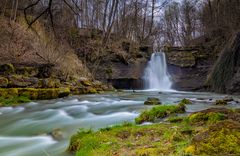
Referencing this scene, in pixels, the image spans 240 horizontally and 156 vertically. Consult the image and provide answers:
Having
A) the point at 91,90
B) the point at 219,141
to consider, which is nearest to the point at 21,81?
the point at 91,90

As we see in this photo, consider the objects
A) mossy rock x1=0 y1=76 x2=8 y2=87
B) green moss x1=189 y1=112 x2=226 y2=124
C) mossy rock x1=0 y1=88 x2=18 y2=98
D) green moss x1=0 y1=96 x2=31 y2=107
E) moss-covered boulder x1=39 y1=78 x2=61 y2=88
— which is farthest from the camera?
moss-covered boulder x1=39 y1=78 x2=61 y2=88

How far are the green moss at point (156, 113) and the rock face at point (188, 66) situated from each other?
58.0ft

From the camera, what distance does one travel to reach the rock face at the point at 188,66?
26578mm

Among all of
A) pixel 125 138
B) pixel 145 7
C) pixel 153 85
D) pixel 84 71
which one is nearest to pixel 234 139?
pixel 125 138

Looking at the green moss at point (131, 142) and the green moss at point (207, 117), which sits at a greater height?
the green moss at point (207, 117)

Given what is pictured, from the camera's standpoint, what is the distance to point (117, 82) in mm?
27312

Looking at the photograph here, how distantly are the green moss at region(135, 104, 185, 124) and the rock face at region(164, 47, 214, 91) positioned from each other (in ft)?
A: 58.0

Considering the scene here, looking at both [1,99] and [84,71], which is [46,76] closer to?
[1,99]

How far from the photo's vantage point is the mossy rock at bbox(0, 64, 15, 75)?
51.9 ft

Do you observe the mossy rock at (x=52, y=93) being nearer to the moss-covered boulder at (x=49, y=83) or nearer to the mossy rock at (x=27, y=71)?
the moss-covered boulder at (x=49, y=83)

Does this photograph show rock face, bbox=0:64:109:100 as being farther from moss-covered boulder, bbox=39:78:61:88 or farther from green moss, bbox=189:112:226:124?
green moss, bbox=189:112:226:124

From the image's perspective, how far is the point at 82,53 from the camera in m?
28.7

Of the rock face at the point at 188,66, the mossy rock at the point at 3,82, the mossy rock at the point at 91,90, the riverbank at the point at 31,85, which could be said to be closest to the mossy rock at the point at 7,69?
the riverbank at the point at 31,85

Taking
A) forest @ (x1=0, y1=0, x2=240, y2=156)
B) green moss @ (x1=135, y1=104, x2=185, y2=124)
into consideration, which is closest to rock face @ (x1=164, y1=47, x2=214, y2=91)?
forest @ (x1=0, y1=0, x2=240, y2=156)
